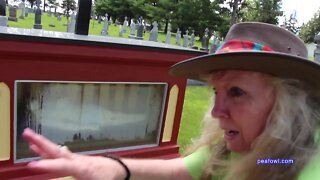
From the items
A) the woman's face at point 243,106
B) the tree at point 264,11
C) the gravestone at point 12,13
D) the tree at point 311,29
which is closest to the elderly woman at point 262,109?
the woman's face at point 243,106

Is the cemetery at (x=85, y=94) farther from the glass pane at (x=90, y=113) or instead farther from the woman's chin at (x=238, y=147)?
the woman's chin at (x=238, y=147)

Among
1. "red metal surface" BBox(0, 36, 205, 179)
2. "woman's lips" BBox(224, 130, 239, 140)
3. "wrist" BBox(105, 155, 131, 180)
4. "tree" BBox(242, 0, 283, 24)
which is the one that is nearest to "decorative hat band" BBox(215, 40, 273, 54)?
"woman's lips" BBox(224, 130, 239, 140)

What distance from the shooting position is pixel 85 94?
2.51m

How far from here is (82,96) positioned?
8.21ft

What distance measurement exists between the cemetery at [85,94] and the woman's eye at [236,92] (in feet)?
2.07

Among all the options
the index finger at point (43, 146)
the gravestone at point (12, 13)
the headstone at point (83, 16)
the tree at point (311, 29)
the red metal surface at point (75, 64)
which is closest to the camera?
the index finger at point (43, 146)

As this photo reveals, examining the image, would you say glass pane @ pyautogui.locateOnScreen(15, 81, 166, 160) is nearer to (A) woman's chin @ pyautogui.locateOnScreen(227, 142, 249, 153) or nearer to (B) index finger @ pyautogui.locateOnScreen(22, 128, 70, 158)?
(B) index finger @ pyautogui.locateOnScreen(22, 128, 70, 158)

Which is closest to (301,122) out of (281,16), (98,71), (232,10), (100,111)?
(98,71)

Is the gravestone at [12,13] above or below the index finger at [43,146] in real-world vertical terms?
below

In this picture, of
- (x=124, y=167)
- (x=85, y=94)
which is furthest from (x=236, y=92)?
(x=85, y=94)

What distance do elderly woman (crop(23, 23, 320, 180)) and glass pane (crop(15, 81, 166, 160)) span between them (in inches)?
46.5

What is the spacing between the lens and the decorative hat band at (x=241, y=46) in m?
1.19

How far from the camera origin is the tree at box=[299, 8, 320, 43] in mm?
53969

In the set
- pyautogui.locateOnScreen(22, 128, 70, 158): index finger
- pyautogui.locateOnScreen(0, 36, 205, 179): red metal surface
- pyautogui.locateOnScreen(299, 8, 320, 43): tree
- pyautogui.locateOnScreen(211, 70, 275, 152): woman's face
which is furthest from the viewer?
pyautogui.locateOnScreen(299, 8, 320, 43): tree
